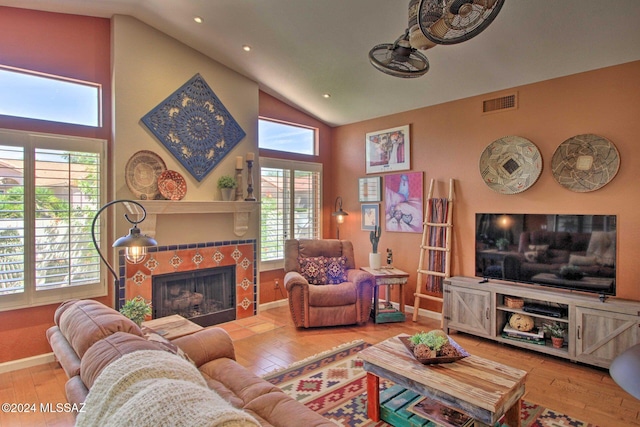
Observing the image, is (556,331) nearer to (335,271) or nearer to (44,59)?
(335,271)

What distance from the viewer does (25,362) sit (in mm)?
3385

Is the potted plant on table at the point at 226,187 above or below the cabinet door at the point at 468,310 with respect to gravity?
above

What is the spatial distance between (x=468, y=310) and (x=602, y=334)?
1210mm

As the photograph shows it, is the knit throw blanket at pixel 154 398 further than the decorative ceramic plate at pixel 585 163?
No

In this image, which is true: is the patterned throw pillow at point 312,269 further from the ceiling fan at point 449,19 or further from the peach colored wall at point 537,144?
the ceiling fan at point 449,19

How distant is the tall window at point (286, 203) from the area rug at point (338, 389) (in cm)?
206

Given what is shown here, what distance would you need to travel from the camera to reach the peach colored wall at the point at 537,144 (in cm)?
333

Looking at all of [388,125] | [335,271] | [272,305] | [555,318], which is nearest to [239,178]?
[335,271]

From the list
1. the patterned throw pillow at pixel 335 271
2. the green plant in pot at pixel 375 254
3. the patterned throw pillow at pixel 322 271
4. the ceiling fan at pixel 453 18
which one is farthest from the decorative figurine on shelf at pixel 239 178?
the ceiling fan at pixel 453 18

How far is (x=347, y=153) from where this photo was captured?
19.4 ft

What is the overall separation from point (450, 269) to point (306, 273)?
1.88 m

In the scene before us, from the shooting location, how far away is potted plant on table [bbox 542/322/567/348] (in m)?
3.48

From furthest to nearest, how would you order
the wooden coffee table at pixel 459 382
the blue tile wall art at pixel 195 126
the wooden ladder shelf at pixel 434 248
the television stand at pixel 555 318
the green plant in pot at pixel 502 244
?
the wooden ladder shelf at pixel 434 248, the blue tile wall art at pixel 195 126, the green plant in pot at pixel 502 244, the television stand at pixel 555 318, the wooden coffee table at pixel 459 382

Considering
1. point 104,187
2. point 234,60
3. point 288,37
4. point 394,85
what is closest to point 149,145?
point 104,187
